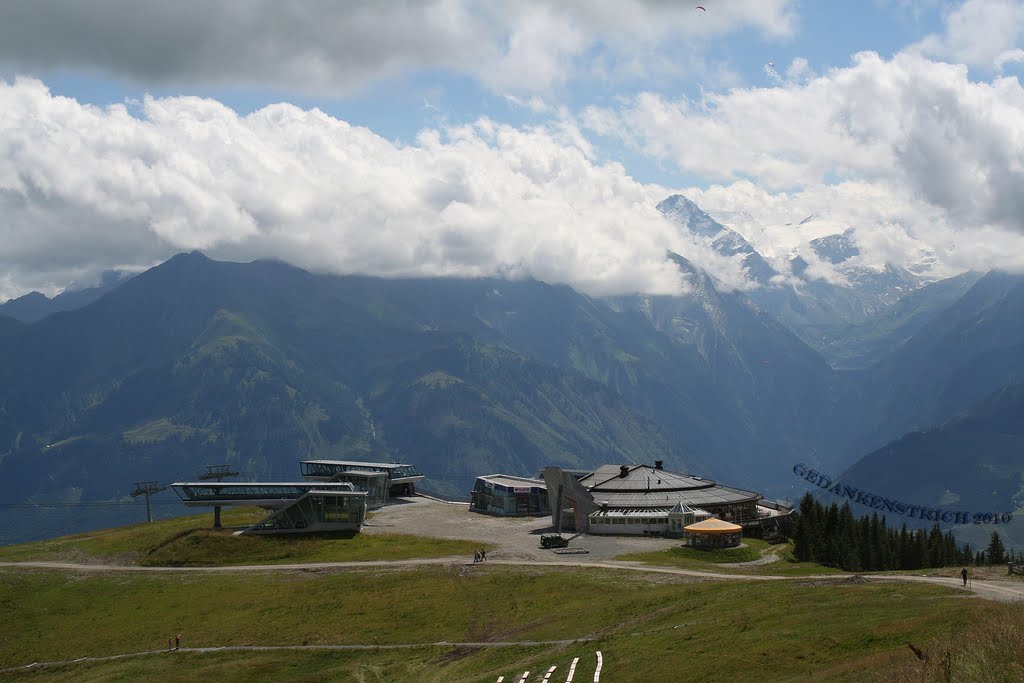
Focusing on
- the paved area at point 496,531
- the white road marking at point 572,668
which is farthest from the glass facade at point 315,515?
the white road marking at point 572,668

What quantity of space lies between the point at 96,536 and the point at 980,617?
140m

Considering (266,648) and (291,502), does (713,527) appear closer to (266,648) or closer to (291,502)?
(266,648)

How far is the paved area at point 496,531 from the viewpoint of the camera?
127625 mm

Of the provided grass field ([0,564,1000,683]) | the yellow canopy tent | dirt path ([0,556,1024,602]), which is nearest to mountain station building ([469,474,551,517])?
the yellow canopy tent

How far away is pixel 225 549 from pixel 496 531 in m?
43.3

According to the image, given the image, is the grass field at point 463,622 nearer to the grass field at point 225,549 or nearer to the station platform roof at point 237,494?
the grass field at point 225,549

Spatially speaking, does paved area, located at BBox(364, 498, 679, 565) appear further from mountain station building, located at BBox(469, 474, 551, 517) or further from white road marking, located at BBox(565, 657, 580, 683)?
white road marking, located at BBox(565, 657, 580, 683)

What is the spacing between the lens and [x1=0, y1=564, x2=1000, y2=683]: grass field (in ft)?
204

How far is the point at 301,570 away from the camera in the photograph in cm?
12312

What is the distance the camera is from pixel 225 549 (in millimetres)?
136000

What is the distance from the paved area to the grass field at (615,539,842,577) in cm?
494

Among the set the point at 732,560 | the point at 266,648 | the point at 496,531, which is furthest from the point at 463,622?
the point at 496,531

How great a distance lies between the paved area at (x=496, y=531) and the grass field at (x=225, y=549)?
6.20m

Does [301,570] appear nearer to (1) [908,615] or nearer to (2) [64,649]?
(2) [64,649]
